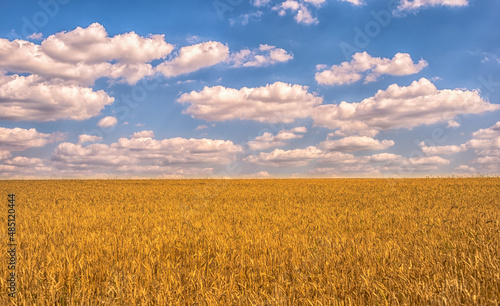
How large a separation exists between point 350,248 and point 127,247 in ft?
14.5

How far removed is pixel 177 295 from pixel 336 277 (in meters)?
2.21

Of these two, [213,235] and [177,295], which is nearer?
[177,295]

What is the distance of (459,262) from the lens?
5273mm

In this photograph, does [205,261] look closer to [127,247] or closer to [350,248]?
[127,247]

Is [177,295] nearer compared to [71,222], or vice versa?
[177,295]

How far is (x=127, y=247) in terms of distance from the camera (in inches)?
266

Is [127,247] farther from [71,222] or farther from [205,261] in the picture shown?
[71,222]

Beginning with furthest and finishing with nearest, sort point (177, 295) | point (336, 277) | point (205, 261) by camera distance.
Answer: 1. point (205, 261)
2. point (336, 277)
3. point (177, 295)

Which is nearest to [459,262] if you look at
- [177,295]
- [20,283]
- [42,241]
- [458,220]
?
[177,295]

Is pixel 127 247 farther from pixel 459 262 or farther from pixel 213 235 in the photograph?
pixel 459 262

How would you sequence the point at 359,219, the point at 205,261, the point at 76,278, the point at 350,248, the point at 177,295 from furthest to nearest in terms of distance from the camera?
the point at 359,219
the point at 350,248
the point at 205,261
the point at 76,278
the point at 177,295

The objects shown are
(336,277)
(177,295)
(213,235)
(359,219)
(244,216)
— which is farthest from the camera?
(244,216)

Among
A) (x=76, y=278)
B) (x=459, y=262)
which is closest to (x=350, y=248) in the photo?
(x=459, y=262)

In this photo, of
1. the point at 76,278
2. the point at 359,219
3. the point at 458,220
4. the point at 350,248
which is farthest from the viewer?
the point at 359,219
